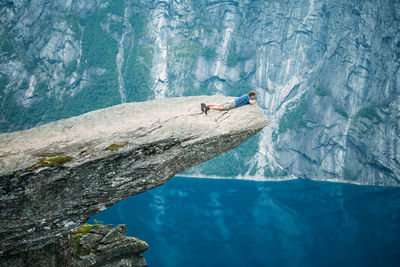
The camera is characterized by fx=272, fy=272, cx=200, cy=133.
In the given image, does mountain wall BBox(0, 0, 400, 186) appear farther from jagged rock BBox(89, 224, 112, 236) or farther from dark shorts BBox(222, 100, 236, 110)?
dark shorts BBox(222, 100, 236, 110)

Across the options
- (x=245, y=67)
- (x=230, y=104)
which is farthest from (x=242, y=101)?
(x=245, y=67)

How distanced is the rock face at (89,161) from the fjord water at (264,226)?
29.3m

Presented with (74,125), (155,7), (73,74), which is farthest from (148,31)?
(74,125)

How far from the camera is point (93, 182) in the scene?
9.89 meters

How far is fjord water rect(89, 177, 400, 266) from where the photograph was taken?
3934 centimetres

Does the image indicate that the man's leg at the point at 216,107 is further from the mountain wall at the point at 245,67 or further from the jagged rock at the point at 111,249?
the mountain wall at the point at 245,67

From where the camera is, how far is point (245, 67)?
6063 inches

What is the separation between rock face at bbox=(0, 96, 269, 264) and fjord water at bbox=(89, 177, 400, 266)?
29.3 meters

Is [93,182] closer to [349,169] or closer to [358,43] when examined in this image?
[349,169]

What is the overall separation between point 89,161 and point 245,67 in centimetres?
15228

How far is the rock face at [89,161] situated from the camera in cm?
→ 895

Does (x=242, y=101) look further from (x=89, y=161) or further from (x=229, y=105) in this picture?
(x=89, y=161)

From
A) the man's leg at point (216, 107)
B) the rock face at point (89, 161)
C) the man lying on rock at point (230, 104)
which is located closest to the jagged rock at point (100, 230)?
the rock face at point (89, 161)

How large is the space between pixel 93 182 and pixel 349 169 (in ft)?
388
